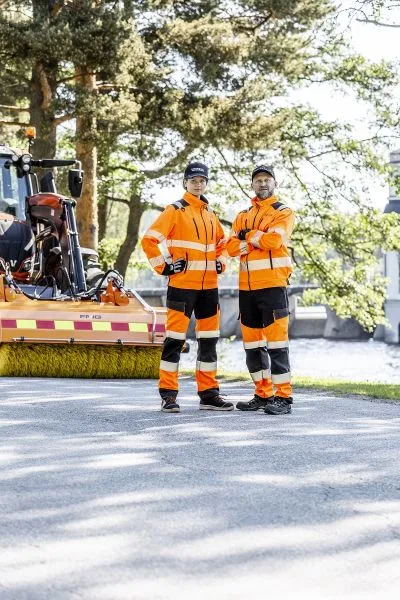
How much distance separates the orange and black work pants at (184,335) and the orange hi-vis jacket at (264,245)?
351 millimetres

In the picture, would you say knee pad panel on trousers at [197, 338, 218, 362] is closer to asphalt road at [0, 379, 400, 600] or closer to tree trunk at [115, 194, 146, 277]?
asphalt road at [0, 379, 400, 600]

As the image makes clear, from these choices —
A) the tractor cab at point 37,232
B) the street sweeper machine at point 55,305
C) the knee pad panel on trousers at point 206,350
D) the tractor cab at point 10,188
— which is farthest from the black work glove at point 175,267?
the tractor cab at point 10,188

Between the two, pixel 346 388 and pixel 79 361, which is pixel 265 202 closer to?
pixel 346 388

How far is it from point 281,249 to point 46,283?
218 inches

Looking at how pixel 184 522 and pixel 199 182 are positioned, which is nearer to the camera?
pixel 184 522

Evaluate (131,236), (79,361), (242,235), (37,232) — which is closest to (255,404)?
Result: (242,235)

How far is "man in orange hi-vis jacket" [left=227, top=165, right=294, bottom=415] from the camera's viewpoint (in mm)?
8531

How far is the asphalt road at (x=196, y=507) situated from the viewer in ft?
13.0

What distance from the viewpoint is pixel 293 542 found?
4.42 metres

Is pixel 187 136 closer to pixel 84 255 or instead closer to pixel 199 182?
pixel 84 255

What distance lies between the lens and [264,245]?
846cm

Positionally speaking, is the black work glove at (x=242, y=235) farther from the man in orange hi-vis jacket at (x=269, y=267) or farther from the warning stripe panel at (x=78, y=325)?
the warning stripe panel at (x=78, y=325)

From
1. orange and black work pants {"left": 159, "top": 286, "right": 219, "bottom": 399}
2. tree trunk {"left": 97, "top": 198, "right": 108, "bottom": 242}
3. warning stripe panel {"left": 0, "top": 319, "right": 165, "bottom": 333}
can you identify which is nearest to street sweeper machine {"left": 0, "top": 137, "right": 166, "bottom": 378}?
warning stripe panel {"left": 0, "top": 319, "right": 165, "bottom": 333}

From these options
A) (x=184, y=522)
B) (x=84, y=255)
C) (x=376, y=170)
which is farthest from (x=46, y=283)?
(x=376, y=170)
